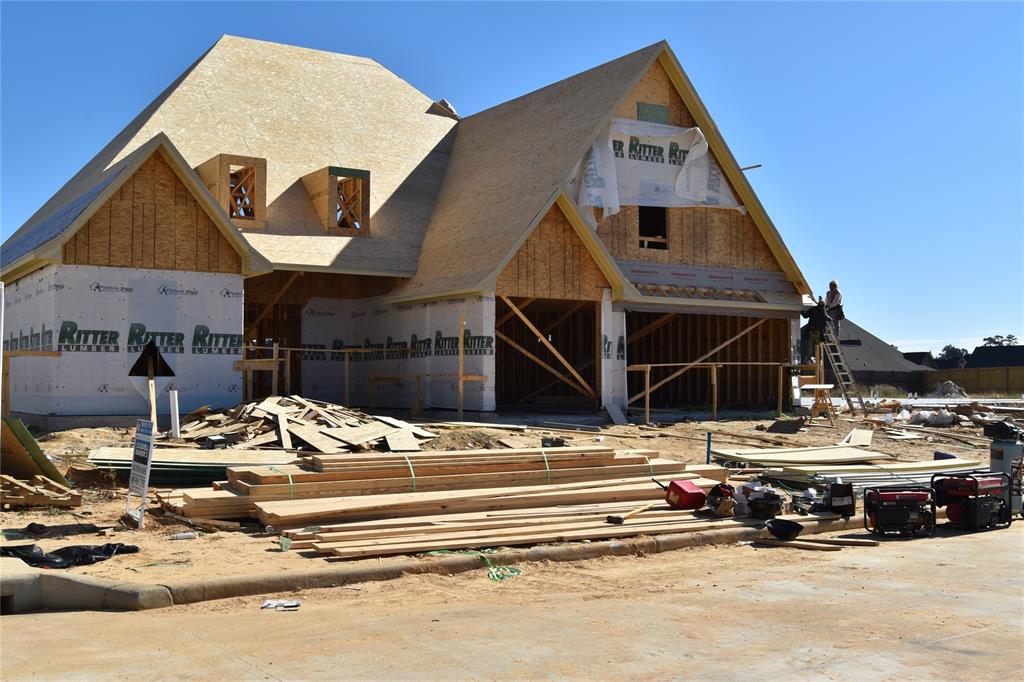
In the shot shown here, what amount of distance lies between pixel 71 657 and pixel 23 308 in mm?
19576

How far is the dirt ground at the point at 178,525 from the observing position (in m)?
10.2

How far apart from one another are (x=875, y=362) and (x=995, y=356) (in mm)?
13583

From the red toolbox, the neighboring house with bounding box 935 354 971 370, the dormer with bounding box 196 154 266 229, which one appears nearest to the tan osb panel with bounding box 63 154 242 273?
the dormer with bounding box 196 154 266 229

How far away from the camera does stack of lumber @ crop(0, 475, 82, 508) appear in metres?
13.6

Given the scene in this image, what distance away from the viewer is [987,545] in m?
12.5

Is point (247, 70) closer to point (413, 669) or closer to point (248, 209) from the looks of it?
point (248, 209)

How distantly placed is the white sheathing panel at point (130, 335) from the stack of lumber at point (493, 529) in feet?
39.5

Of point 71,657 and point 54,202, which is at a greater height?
point 54,202

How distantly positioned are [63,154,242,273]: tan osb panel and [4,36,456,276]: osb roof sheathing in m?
2.99

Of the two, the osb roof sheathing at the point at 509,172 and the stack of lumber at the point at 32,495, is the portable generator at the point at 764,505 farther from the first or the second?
the osb roof sheathing at the point at 509,172

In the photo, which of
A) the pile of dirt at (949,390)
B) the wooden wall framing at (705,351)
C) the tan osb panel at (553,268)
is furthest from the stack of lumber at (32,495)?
the pile of dirt at (949,390)

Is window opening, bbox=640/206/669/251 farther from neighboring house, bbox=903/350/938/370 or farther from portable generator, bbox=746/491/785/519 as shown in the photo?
neighboring house, bbox=903/350/938/370

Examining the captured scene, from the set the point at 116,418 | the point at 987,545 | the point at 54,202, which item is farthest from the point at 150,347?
the point at 54,202

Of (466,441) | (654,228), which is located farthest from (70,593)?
(654,228)
